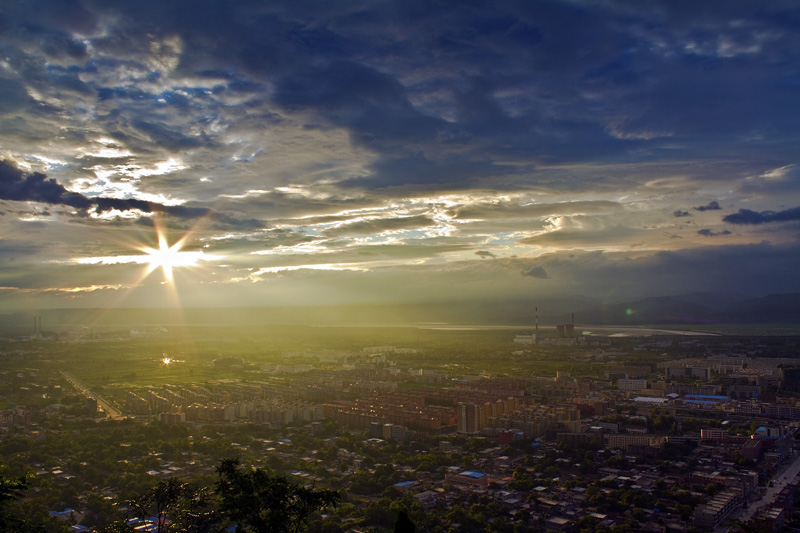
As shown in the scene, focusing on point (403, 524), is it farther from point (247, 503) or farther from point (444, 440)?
point (444, 440)

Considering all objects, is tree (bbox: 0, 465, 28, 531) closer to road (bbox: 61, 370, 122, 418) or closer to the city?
the city

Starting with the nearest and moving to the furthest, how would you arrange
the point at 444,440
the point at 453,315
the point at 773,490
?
the point at 773,490 → the point at 444,440 → the point at 453,315

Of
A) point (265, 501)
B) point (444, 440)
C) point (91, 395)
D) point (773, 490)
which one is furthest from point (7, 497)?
point (91, 395)

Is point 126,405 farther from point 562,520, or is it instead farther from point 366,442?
point 562,520

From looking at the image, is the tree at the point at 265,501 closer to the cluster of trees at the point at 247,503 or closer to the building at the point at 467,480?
the cluster of trees at the point at 247,503

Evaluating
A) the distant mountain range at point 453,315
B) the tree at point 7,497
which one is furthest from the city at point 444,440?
the distant mountain range at point 453,315

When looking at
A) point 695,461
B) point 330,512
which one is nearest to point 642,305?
point 695,461

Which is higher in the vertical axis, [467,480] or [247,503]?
[247,503]

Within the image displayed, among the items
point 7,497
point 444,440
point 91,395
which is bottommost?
point 444,440
